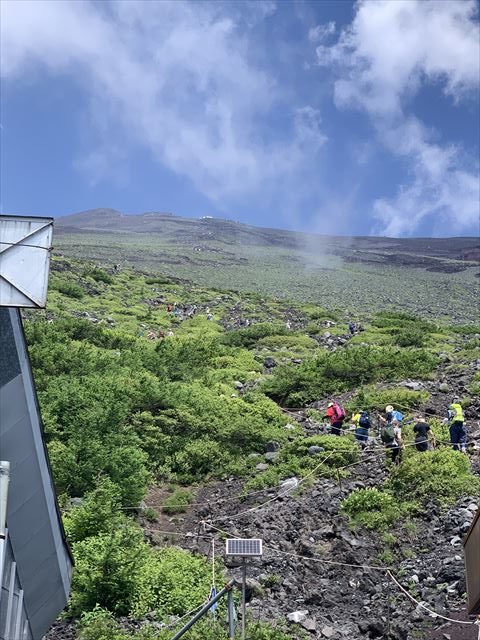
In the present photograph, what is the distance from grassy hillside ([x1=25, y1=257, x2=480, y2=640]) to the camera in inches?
325

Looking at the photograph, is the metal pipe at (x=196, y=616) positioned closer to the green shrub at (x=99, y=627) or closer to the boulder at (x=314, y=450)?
the green shrub at (x=99, y=627)

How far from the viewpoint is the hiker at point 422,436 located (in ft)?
42.2

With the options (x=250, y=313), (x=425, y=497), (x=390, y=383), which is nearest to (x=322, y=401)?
(x=390, y=383)

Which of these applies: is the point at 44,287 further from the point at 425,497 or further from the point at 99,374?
the point at 99,374

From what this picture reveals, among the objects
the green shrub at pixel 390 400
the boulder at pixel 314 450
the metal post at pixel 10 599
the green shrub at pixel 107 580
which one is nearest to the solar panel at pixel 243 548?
the green shrub at pixel 107 580

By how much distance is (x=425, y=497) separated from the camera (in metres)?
11.0

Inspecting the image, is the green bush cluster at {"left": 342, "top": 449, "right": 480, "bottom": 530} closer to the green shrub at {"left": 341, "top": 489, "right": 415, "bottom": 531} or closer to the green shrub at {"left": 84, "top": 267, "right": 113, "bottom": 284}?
the green shrub at {"left": 341, "top": 489, "right": 415, "bottom": 531}

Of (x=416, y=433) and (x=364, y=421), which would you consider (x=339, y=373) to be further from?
(x=416, y=433)

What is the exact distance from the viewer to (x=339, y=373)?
1927cm

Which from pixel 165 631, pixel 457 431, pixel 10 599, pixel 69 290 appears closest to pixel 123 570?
pixel 165 631

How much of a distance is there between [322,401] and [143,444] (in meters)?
6.22

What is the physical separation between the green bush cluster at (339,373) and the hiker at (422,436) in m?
5.05

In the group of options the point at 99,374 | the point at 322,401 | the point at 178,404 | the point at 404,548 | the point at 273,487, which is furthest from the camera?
→ the point at 322,401

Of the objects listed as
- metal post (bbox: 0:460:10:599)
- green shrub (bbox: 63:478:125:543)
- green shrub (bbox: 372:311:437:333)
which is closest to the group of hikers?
green shrub (bbox: 63:478:125:543)
